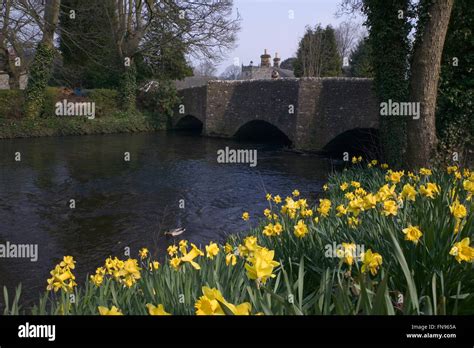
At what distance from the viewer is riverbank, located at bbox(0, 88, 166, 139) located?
2194 centimetres

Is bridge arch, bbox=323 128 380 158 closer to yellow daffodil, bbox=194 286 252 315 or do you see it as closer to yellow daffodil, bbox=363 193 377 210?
yellow daffodil, bbox=363 193 377 210

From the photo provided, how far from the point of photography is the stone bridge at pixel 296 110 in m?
15.7

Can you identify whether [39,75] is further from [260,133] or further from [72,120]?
[260,133]

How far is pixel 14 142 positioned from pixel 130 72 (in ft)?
30.5

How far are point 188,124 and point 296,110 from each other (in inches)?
502

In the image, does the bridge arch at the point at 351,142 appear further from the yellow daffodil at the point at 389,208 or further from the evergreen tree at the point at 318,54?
the evergreen tree at the point at 318,54

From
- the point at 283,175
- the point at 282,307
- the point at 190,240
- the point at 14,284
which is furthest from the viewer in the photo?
the point at 283,175

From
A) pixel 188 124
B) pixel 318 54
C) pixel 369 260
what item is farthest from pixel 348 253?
pixel 318 54

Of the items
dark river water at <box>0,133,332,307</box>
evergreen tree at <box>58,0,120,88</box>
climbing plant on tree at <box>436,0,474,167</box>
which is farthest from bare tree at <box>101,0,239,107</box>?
climbing plant on tree at <box>436,0,474,167</box>

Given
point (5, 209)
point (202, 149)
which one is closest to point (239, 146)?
point (202, 149)

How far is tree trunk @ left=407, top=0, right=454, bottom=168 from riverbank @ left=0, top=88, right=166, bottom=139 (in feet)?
62.4
